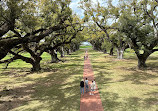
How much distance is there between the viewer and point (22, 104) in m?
9.83

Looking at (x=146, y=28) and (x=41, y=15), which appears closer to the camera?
(x=146, y=28)

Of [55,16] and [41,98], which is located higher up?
[55,16]

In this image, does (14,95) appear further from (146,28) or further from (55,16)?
(146,28)

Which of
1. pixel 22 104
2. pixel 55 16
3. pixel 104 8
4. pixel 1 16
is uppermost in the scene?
pixel 104 8

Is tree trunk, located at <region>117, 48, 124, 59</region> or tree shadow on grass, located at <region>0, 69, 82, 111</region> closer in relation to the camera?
tree shadow on grass, located at <region>0, 69, 82, 111</region>

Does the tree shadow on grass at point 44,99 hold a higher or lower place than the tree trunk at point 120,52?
lower

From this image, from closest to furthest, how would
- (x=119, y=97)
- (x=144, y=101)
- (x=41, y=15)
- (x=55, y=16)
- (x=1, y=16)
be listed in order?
(x=144, y=101) < (x=119, y=97) < (x=1, y=16) < (x=55, y=16) < (x=41, y=15)

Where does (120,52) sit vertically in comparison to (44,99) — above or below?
above

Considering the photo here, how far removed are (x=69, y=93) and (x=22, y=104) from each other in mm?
4095

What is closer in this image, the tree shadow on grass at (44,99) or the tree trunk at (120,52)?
the tree shadow on grass at (44,99)

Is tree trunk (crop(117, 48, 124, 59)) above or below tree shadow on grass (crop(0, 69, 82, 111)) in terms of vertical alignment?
above

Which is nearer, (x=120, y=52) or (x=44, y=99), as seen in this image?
(x=44, y=99)

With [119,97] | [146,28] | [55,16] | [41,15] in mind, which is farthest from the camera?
[41,15]

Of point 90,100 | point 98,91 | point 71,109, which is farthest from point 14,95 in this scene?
point 98,91
